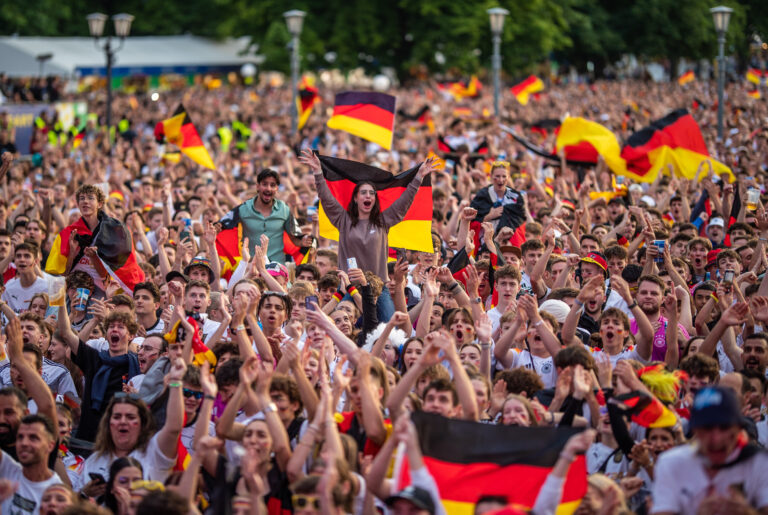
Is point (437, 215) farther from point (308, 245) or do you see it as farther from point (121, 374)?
point (121, 374)

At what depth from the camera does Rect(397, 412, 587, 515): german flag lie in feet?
18.6

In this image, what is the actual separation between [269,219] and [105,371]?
3.75 m

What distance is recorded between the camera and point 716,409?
16.0 feet

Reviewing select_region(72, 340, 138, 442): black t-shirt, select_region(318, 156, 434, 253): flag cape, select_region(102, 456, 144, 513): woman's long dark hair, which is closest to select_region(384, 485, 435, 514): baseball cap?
select_region(102, 456, 144, 513): woman's long dark hair

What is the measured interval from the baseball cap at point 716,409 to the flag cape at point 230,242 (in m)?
7.13

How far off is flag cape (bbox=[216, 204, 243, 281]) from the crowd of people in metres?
0.08

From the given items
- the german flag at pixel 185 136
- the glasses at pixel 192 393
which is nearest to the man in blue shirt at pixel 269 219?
the glasses at pixel 192 393

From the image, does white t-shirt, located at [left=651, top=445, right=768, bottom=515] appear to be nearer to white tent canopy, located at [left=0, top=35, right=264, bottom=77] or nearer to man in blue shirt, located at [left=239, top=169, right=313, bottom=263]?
man in blue shirt, located at [left=239, top=169, right=313, bottom=263]

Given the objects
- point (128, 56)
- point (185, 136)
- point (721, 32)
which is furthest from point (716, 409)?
point (128, 56)

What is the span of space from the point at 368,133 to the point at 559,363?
7975 millimetres

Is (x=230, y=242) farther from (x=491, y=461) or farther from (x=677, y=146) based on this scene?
(x=677, y=146)

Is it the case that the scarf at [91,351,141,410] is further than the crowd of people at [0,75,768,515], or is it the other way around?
the scarf at [91,351,141,410]

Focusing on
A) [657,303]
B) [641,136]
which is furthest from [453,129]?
[657,303]

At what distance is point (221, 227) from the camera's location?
11500 millimetres
